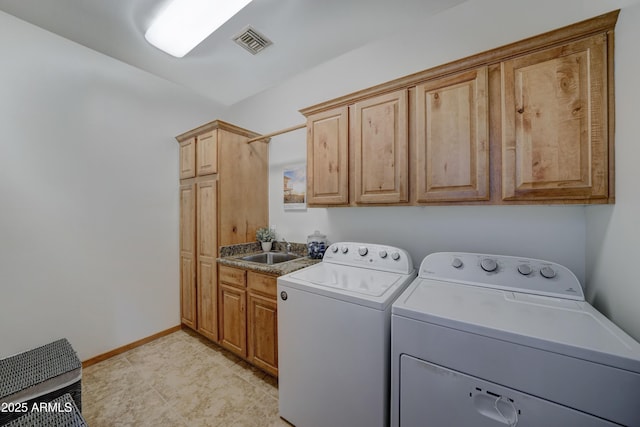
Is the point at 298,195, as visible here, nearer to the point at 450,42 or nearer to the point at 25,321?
the point at 450,42

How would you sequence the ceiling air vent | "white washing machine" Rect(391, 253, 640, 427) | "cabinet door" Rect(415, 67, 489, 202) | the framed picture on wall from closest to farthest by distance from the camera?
"white washing machine" Rect(391, 253, 640, 427), "cabinet door" Rect(415, 67, 489, 202), the ceiling air vent, the framed picture on wall

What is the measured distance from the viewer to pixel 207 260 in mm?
2475

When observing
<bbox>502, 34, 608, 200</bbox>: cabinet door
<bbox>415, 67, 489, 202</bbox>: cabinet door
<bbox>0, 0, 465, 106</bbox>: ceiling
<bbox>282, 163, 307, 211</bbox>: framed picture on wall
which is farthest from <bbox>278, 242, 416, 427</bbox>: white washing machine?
<bbox>0, 0, 465, 106</bbox>: ceiling

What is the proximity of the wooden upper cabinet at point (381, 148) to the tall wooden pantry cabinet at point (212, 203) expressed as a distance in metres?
1.32

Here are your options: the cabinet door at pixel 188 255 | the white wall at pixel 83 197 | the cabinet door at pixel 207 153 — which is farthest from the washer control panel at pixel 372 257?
the white wall at pixel 83 197

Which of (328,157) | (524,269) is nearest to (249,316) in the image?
(328,157)

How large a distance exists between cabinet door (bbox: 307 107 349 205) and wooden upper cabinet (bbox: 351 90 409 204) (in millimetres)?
85

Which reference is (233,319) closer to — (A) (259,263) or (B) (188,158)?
(A) (259,263)

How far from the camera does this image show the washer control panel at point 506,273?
4.02 feet

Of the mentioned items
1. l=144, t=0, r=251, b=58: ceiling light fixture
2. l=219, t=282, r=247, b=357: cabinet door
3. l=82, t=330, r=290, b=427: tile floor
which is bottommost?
l=82, t=330, r=290, b=427: tile floor

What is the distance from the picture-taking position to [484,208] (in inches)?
64.1

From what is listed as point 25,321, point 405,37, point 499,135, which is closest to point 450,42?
point 405,37

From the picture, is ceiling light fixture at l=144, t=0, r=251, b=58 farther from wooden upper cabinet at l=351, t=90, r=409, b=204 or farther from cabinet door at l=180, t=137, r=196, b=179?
wooden upper cabinet at l=351, t=90, r=409, b=204

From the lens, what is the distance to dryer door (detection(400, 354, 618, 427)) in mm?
853
